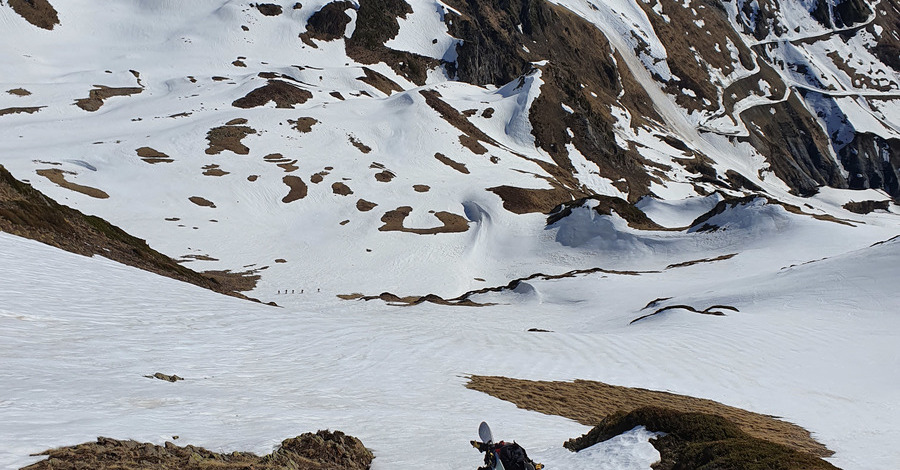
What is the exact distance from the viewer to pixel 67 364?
499 inches

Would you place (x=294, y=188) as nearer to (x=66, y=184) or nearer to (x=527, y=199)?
(x=66, y=184)

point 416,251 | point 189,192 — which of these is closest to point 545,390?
point 416,251

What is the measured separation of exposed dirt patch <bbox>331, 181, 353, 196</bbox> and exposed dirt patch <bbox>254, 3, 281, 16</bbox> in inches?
3335

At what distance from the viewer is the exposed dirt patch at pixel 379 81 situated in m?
118

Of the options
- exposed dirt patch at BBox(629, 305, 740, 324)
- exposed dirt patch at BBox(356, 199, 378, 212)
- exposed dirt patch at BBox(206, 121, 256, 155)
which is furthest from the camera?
exposed dirt patch at BBox(206, 121, 256, 155)

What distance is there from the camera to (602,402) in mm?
16625

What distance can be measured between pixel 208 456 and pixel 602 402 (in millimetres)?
11428

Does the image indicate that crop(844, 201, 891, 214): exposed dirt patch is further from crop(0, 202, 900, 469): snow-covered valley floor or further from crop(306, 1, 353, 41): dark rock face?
crop(306, 1, 353, 41): dark rock face

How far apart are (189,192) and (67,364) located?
53.2 meters

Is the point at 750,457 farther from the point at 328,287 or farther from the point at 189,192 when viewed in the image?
the point at 189,192

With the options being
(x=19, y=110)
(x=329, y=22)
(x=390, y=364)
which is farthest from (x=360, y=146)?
(x=329, y=22)

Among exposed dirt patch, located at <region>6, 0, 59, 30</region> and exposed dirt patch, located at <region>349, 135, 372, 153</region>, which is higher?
exposed dirt patch, located at <region>6, 0, 59, 30</region>

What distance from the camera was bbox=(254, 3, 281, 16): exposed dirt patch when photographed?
449 feet

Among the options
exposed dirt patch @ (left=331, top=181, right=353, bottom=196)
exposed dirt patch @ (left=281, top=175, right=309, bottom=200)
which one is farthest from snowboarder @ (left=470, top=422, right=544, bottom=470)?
exposed dirt patch @ (left=331, top=181, right=353, bottom=196)
